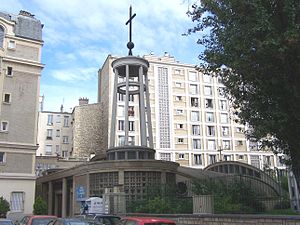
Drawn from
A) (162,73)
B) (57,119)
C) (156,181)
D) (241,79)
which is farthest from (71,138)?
(241,79)

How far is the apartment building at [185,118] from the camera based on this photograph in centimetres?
6306

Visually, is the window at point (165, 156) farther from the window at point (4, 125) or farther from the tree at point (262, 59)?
the tree at point (262, 59)

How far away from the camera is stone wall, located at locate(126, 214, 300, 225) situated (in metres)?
10.9

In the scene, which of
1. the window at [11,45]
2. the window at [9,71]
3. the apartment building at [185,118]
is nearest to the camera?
the window at [9,71]

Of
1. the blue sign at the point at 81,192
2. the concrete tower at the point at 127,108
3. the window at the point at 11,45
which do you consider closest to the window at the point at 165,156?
the concrete tower at the point at 127,108

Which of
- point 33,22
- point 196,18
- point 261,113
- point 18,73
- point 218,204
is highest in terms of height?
point 33,22

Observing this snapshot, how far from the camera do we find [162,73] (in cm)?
6612

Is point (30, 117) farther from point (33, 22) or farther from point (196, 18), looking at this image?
point (196, 18)

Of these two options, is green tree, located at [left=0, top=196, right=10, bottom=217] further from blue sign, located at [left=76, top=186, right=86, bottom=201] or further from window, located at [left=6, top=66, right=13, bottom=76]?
window, located at [left=6, top=66, right=13, bottom=76]

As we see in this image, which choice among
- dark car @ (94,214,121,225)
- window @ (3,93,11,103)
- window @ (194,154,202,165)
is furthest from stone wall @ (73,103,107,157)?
dark car @ (94,214,121,225)

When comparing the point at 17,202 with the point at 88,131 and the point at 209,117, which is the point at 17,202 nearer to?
the point at 88,131

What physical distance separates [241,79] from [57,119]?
5629cm

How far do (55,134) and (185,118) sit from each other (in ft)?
72.5

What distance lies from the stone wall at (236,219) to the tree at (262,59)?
245 cm
